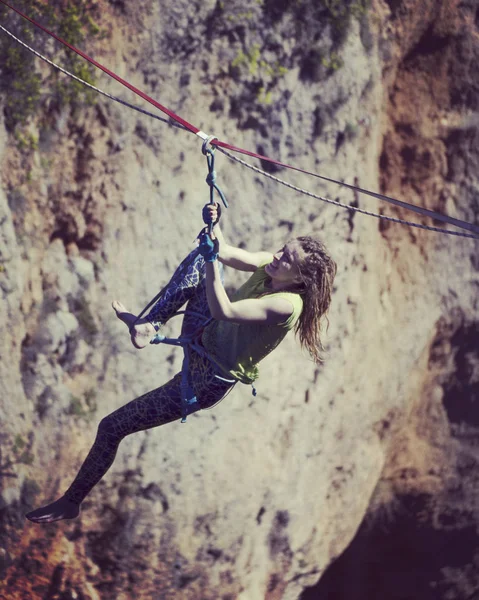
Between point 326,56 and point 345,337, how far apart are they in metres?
1.97

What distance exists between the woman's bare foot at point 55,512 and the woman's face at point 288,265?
1.40 metres

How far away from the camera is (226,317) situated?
3096 mm

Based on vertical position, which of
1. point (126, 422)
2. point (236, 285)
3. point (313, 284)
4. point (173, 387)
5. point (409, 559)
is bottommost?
point (409, 559)

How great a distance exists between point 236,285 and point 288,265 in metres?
2.53

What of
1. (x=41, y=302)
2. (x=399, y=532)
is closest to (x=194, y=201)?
(x=41, y=302)

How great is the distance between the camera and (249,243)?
18.9ft

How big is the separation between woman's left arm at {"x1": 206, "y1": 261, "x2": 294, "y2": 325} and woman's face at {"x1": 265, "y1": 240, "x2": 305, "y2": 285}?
0.33 feet

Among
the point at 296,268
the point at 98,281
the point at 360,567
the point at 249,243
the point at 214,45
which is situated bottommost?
the point at 360,567

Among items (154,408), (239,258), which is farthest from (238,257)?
(154,408)

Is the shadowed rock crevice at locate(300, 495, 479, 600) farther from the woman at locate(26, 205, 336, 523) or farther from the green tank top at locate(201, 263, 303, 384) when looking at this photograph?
the green tank top at locate(201, 263, 303, 384)

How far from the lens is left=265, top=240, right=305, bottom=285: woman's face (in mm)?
3227

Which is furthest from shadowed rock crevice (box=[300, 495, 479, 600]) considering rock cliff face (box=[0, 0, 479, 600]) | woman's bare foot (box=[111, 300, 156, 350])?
woman's bare foot (box=[111, 300, 156, 350])

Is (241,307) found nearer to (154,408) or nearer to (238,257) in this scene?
(238,257)

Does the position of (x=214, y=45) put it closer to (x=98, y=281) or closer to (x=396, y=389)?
(x=98, y=281)
